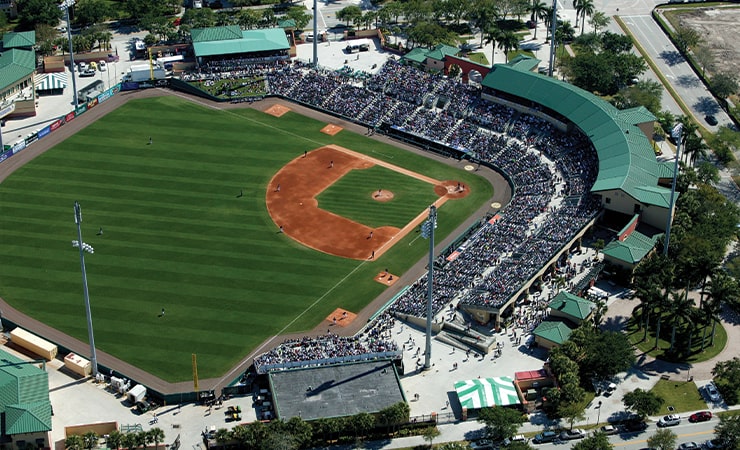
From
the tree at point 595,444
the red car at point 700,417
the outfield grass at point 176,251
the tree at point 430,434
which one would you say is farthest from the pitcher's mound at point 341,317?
the red car at point 700,417

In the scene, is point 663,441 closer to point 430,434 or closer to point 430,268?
point 430,434

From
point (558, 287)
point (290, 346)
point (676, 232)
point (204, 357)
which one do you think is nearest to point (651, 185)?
point (676, 232)

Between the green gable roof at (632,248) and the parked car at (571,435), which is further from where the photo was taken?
the green gable roof at (632,248)

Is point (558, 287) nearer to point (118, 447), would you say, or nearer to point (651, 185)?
point (651, 185)

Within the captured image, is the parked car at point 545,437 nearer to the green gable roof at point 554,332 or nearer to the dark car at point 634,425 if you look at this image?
the dark car at point 634,425

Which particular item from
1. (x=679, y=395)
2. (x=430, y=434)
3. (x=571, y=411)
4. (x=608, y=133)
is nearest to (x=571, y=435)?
(x=571, y=411)
